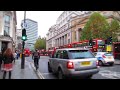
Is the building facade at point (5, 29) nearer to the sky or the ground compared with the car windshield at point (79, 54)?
nearer to the sky

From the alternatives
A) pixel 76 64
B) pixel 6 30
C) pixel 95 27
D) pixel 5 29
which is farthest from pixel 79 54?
pixel 6 30

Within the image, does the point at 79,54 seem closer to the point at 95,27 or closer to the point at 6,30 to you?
the point at 95,27

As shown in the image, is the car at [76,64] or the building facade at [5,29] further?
the building facade at [5,29]

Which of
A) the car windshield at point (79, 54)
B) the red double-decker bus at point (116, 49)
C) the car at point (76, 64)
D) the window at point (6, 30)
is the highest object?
the window at point (6, 30)

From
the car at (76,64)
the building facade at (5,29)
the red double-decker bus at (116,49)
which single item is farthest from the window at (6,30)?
the car at (76,64)

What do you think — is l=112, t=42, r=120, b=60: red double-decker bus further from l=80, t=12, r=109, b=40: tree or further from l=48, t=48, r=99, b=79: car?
l=48, t=48, r=99, b=79: car

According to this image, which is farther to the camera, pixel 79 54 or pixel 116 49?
pixel 116 49

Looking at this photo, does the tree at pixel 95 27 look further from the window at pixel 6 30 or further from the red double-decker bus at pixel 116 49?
the window at pixel 6 30

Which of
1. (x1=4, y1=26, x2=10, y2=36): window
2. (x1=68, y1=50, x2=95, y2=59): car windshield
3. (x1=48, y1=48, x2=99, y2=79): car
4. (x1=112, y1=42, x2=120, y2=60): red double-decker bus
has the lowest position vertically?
(x1=48, y1=48, x2=99, y2=79): car

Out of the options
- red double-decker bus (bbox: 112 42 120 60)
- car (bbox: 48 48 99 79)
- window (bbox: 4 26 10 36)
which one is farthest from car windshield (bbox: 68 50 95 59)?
window (bbox: 4 26 10 36)

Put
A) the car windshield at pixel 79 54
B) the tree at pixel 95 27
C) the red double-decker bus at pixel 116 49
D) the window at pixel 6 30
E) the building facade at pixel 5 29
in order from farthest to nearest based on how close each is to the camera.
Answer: the window at pixel 6 30 < the tree at pixel 95 27 < the building facade at pixel 5 29 < the red double-decker bus at pixel 116 49 < the car windshield at pixel 79 54
